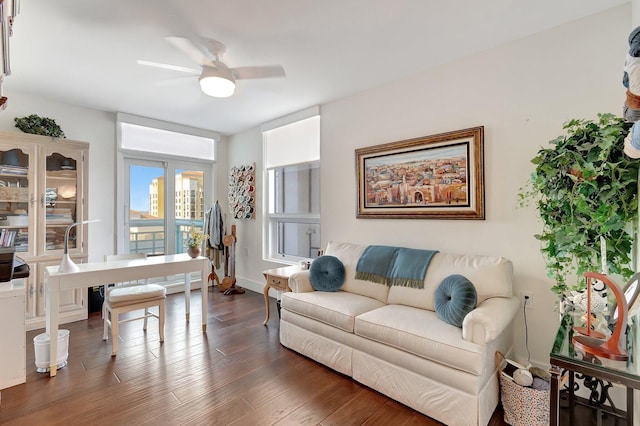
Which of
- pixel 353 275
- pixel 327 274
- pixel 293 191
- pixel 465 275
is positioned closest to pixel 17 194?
pixel 293 191

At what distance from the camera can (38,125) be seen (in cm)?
335

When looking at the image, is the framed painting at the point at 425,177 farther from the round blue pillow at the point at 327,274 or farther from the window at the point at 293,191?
the window at the point at 293,191

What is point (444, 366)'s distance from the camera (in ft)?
5.95

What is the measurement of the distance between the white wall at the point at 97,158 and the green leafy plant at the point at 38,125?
1.05 ft

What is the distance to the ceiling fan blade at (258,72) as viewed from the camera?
248cm

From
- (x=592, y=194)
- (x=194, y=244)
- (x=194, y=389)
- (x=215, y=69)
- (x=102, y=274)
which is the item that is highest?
(x=215, y=69)

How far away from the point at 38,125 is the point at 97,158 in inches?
29.1

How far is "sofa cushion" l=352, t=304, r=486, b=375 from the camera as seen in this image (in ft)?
5.66

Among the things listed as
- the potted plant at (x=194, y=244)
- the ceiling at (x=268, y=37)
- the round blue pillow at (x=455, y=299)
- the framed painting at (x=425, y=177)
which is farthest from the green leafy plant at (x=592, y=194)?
the potted plant at (x=194, y=244)

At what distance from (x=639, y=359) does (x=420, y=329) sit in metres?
1.04

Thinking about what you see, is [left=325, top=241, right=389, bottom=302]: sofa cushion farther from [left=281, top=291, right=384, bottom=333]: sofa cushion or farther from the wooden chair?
the wooden chair

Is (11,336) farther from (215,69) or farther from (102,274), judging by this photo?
(215,69)

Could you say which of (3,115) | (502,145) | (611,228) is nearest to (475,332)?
(611,228)

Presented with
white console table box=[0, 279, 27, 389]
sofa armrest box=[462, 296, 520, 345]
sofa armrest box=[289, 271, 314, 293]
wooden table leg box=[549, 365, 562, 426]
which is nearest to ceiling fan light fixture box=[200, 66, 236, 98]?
sofa armrest box=[289, 271, 314, 293]
